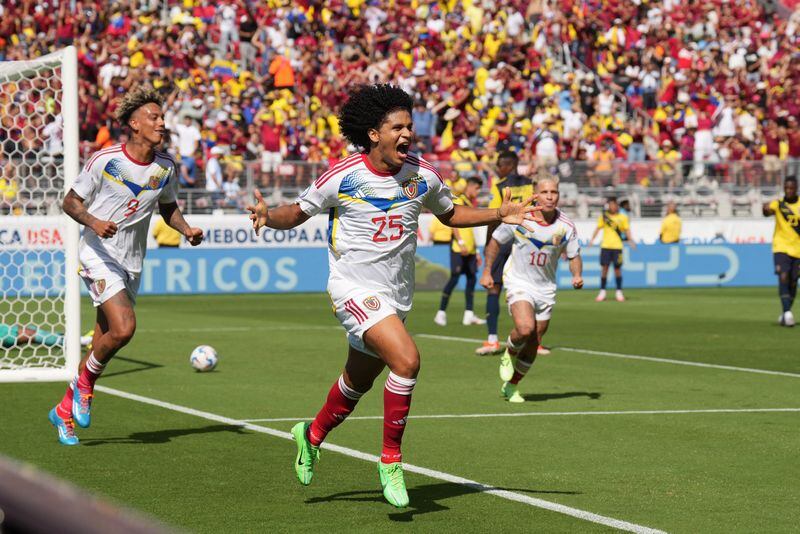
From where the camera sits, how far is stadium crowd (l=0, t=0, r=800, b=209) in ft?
101

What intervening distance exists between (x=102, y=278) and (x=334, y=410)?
8.74 feet

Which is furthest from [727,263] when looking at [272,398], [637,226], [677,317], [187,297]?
[272,398]

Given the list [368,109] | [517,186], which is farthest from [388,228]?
[517,186]

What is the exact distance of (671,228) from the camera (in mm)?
31531

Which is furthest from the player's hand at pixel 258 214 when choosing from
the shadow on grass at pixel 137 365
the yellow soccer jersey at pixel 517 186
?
the yellow soccer jersey at pixel 517 186

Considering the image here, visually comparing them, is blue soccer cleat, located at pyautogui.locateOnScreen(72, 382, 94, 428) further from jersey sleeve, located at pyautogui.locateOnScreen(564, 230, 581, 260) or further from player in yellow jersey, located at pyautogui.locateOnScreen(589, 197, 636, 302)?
player in yellow jersey, located at pyautogui.locateOnScreen(589, 197, 636, 302)

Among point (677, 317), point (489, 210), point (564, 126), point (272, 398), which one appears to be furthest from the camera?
point (564, 126)

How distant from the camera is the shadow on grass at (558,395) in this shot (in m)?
11.7

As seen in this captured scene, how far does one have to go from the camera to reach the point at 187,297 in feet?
93.6

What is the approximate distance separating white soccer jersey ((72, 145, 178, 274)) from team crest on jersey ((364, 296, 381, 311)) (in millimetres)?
2928

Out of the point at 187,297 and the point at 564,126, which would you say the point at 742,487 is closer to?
the point at 187,297

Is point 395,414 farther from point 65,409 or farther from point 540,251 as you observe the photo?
point 540,251

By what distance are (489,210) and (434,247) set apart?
75.8 feet

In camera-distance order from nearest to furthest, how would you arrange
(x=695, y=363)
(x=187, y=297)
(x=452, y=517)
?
(x=452, y=517), (x=695, y=363), (x=187, y=297)
